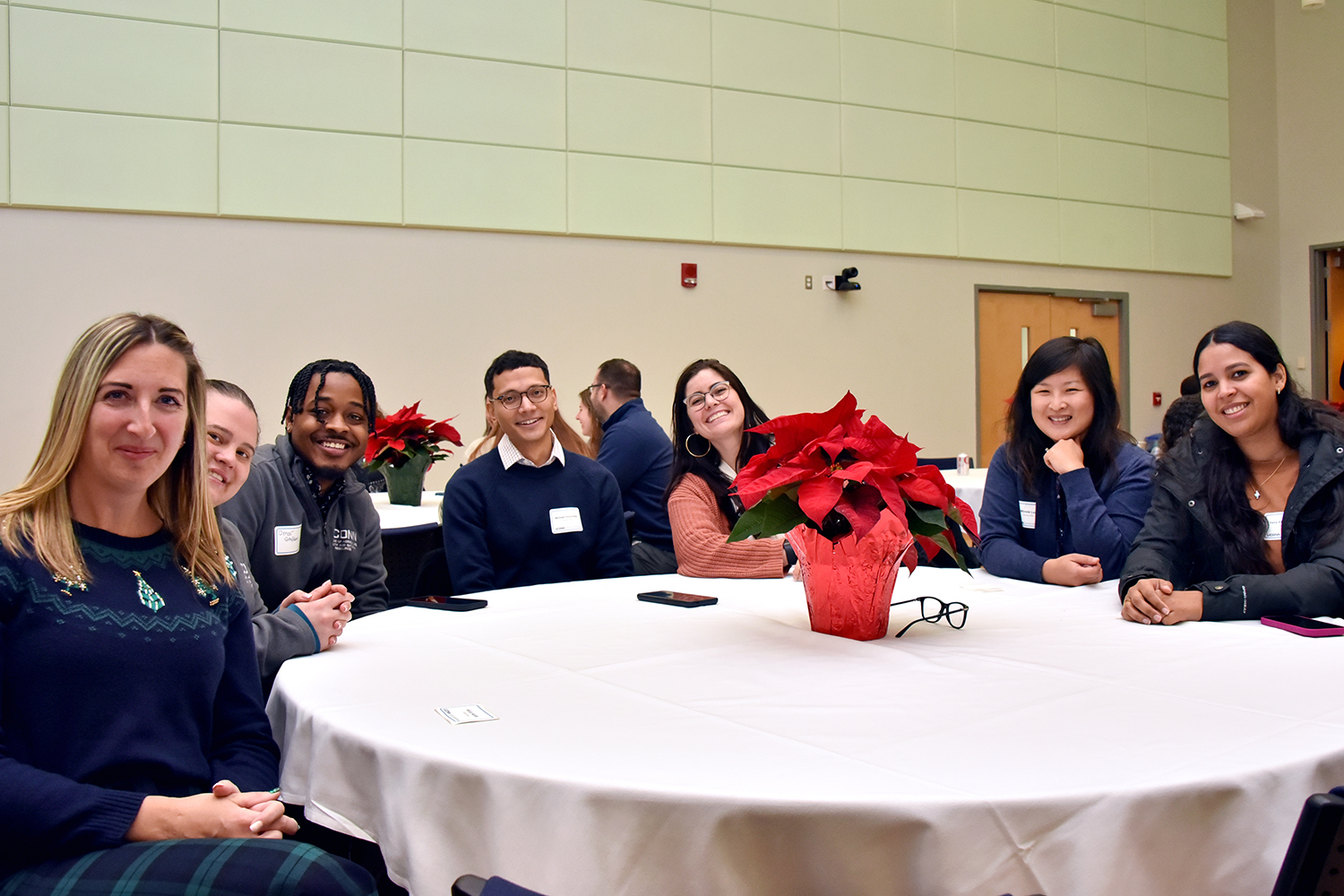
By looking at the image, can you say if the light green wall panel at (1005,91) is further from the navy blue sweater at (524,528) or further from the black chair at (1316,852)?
the black chair at (1316,852)

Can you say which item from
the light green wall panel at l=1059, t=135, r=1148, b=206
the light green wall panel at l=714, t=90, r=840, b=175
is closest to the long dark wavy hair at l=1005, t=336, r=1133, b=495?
the light green wall panel at l=714, t=90, r=840, b=175

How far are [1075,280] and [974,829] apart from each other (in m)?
8.47

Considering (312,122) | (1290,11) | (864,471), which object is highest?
(1290,11)

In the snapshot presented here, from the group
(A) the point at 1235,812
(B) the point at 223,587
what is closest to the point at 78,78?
(B) the point at 223,587

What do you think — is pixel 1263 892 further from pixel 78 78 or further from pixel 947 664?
pixel 78 78

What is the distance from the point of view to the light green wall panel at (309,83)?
595 centimetres

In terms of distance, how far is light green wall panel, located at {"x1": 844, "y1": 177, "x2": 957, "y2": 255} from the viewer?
7703 mm

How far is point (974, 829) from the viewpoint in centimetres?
100

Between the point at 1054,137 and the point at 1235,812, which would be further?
the point at 1054,137

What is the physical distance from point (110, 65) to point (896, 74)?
550 cm

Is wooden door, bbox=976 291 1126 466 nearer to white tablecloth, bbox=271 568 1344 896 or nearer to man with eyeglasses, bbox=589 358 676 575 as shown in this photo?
man with eyeglasses, bbox=589 358 676 575

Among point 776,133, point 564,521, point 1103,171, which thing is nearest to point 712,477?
point 564,521

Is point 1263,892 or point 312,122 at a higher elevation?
point 312,122

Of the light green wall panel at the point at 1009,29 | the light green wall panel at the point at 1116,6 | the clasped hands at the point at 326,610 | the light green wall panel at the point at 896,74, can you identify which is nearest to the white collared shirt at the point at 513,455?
the clasped hands at the point at 326,610
